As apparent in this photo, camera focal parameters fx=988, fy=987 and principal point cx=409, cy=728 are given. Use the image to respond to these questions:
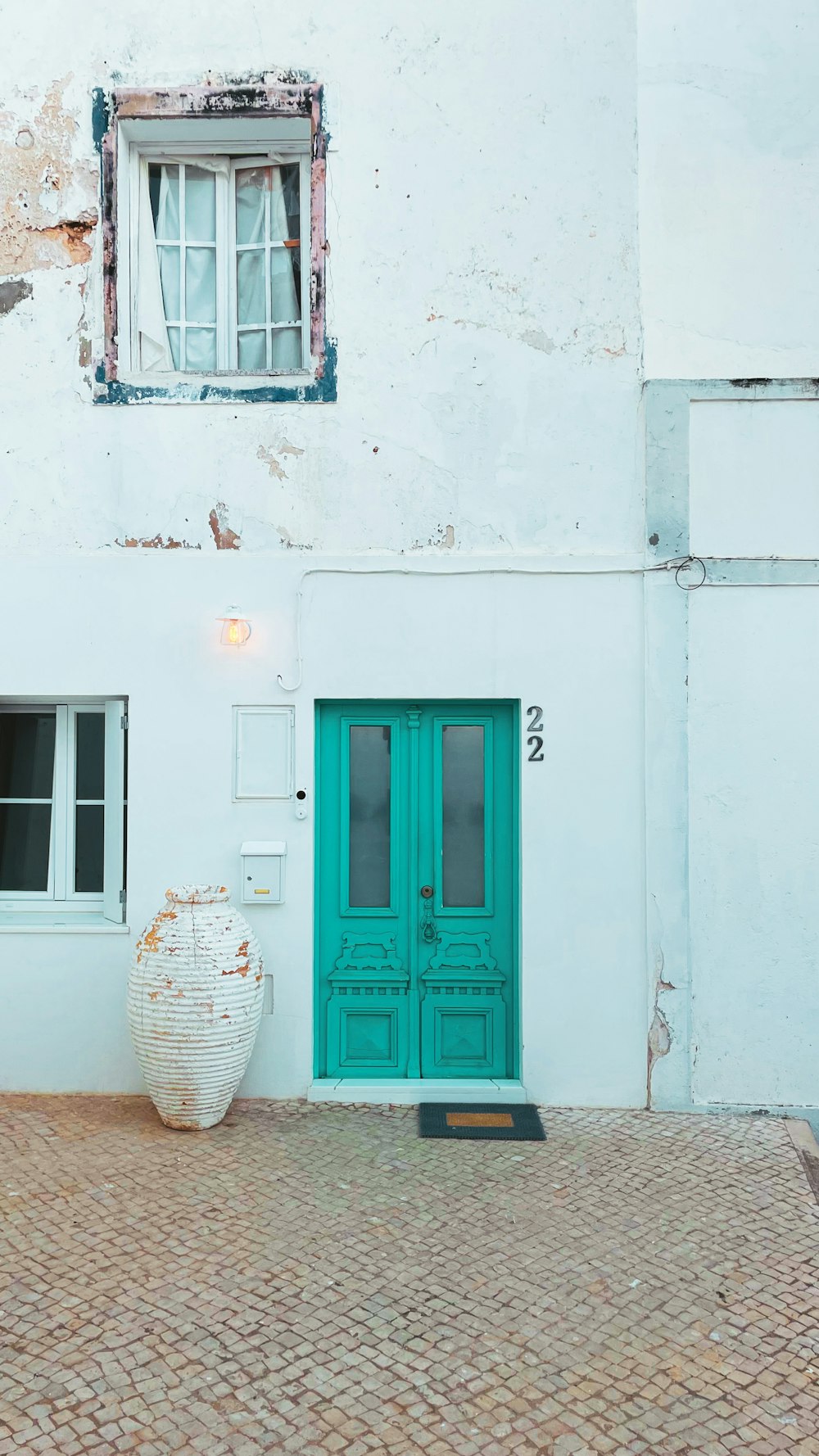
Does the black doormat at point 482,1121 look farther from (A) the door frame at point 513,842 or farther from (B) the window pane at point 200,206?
(B) the window pane at point 200,206

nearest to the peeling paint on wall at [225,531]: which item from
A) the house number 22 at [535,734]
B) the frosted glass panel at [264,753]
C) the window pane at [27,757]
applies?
the frosted glass panel at [264,753]

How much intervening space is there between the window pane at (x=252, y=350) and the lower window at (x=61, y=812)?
216cm

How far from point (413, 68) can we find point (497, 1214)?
5.81 m

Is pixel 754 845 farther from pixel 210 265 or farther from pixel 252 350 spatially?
pixel 210 265

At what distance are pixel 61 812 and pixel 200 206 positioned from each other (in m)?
3.69

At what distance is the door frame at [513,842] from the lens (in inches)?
214

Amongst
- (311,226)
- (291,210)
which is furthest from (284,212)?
(311,226)

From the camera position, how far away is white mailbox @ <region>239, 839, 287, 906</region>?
5.37 meters

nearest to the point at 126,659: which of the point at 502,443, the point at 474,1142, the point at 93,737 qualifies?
the point at 93,737

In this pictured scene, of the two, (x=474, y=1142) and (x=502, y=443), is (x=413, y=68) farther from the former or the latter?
(x=474, y=1142)

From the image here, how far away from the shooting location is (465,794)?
5.61 metres

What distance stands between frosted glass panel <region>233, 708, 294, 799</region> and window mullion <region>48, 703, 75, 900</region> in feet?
3.56

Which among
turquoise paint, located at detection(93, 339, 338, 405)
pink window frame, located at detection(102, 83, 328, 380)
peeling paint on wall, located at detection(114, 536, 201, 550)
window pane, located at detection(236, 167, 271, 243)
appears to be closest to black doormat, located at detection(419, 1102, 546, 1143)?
peeling paint on wall, located at detection(114, 536, 201, 550)

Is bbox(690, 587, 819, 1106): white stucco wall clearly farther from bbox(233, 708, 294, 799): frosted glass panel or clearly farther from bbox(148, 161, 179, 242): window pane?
bbox(148, 161, 179, 242): window pane
